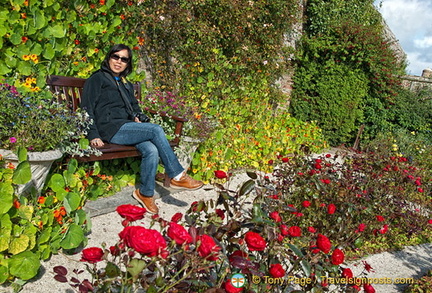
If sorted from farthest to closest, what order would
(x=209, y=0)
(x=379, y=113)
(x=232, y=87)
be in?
(x=379, y=113) → (x=232, y=87) → (x=209, y=0)

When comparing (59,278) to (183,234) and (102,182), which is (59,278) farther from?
(102,182)

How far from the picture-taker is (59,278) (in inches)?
51.9

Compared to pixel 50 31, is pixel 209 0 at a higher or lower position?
higher

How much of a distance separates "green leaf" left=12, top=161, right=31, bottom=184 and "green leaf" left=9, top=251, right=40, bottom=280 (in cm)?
37

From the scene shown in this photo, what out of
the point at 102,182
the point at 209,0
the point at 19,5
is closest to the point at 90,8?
the point at 19,5

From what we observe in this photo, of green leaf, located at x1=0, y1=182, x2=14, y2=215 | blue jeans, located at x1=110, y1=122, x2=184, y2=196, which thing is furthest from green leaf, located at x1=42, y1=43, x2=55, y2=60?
green leaf, located at x1=0, y1=182, x2=14, y2=215

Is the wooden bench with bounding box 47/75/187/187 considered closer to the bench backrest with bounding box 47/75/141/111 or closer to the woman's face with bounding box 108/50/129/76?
the bench backrest with bounding box 47/75/141/111

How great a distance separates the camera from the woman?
2.89 meters

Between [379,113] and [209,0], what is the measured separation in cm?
445

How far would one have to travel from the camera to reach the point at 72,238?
2141mm

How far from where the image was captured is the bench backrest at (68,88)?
2.91 m

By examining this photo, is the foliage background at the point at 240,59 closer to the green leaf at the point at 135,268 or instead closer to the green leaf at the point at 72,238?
the green leaf at the point at 72,238

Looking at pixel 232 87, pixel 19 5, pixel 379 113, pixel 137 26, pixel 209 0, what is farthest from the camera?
pixel 379 113

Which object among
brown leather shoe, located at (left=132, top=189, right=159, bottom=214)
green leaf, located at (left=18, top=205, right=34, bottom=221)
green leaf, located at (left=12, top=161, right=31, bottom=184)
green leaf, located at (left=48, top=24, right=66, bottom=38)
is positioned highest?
green leaf, located at (left=48, top=24, right=66, bottom=38)
